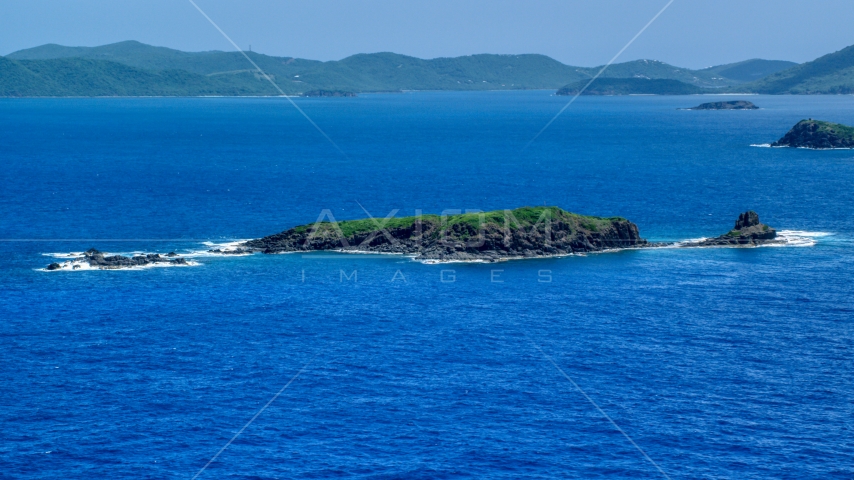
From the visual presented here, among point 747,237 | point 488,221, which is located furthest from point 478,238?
point 747,237

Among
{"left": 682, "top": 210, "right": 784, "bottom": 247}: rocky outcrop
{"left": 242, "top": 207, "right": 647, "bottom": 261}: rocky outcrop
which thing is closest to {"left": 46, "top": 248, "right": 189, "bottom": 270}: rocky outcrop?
{"left": 242, "top": 207, "right": 647, "bottom": 261}: rocky outcrop

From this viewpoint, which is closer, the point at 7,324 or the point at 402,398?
the point at 402,398

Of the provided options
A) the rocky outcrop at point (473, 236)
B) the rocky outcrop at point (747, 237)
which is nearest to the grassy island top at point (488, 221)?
the rocky outcrop at point (473, 236)

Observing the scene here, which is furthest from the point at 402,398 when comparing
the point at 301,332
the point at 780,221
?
the point at 780,221

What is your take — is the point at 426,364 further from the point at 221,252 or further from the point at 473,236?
the point at 221,252

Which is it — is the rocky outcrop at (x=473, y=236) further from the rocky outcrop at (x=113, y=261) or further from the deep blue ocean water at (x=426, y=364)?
the rocky outcrop at (x=113, y=261)

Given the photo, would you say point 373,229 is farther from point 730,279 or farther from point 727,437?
point 727,437

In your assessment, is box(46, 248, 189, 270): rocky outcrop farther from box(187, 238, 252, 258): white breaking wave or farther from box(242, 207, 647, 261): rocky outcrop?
box(242, 207, 647, 261): rocky outcrop
